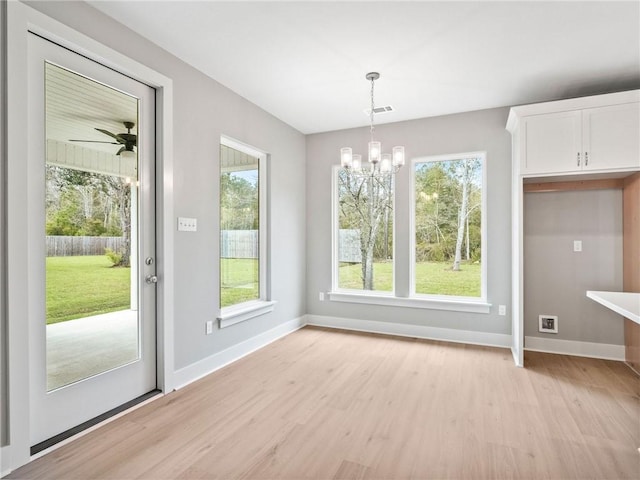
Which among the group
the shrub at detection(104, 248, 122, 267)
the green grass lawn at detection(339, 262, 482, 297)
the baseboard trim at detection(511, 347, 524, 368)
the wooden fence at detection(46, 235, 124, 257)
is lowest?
the baseboard trim at detection(511, 347, 524, 368)

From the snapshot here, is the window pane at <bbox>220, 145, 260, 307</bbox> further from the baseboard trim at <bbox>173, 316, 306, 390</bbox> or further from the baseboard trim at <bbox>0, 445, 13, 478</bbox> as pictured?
the baseboard trim at <bbox>0, 445, 13, 478</bbox>

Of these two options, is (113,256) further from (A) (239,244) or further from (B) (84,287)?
(A) (239,244)

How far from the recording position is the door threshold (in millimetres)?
1977

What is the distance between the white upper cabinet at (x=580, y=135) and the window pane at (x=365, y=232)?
1595 mm

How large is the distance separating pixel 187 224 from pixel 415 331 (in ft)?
9.74

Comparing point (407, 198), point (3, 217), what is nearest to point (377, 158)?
point (407, 198)

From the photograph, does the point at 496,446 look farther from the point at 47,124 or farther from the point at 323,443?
the point at 47,124

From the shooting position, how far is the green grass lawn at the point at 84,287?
2111 mm

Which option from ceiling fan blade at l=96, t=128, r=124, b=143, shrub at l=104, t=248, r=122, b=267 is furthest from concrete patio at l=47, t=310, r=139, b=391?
ceiling fan blade at l=96, t=128, r=124, b=143

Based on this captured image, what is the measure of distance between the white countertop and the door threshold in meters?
3.18

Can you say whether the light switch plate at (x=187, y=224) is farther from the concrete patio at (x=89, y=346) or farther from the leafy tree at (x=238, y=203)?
the concrete patio at (x=89, y=346)

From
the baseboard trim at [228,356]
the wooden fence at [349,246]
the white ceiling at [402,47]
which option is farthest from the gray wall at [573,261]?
the baseboard trim at [228,356]

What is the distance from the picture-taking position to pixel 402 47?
8.76 feet

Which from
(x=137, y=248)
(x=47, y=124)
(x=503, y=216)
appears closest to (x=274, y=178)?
(x=137, y=248)
